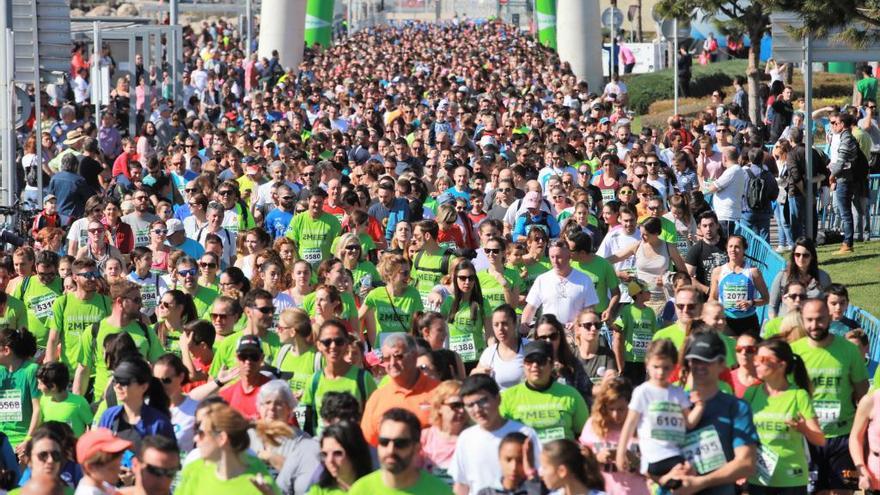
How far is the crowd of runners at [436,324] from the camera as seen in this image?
8.69 meters

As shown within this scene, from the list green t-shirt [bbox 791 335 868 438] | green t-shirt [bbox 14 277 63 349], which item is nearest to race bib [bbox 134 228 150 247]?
green t-shirt [bbox 14 277 63 349]

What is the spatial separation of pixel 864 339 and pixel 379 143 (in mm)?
12928

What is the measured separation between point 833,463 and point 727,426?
1.73m

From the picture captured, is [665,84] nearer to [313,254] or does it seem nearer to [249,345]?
[313,254]

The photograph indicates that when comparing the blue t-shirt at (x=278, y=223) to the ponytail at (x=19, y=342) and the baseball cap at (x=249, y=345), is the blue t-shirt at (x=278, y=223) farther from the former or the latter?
the baseball cap at (x=249, y=345)

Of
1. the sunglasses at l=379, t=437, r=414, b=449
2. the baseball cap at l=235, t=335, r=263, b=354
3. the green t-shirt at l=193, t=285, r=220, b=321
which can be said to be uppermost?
the baseball cap at l=235, t=335, r=263, b=354

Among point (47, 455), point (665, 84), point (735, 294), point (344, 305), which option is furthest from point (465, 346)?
point (665, 84)

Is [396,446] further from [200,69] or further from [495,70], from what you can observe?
[495,70]

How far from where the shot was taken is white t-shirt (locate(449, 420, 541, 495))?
28.1 ft

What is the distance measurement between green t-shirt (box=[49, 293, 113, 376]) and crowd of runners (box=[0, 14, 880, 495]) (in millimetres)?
20

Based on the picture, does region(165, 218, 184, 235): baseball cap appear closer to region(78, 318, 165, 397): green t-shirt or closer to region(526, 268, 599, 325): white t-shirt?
region(78, 318, 165, 397): green t-shirt

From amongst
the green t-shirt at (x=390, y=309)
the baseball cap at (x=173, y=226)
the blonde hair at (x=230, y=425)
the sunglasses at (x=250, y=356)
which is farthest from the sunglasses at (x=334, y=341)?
the baseball cap at (x=173, y=226)

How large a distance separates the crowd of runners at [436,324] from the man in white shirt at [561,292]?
2 centimetres

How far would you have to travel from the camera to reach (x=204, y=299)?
13.5 meters
